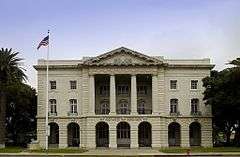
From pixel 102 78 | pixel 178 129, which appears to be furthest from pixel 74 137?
pixel 178 129

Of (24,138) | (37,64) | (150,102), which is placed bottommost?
(24,138)

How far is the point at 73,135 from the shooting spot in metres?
97.0

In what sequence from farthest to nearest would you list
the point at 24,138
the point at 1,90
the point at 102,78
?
the point at 24,138
the point at 102,78
the point at 1,90

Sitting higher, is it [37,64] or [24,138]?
[37,64]

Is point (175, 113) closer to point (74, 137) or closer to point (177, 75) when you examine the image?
point (177, 75)

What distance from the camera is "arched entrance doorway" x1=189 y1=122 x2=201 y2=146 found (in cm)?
9548

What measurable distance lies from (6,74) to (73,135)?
1697 cm

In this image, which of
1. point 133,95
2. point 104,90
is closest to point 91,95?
point 104,90

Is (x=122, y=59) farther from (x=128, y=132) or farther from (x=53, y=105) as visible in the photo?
(x=53, y=105)

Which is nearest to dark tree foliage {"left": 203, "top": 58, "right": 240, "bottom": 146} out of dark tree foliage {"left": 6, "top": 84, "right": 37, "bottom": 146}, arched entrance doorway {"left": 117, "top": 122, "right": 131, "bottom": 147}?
arched entrance doorway {"left": 117, "top": 122, "right": 131, "bottom": 147}

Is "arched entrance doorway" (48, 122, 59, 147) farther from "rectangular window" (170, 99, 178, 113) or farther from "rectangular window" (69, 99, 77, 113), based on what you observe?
"rectangular window" (170, 99, 178, 113)

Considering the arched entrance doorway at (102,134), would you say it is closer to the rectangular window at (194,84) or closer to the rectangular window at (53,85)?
the rectangular window at (53,85)

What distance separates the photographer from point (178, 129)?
95875mm

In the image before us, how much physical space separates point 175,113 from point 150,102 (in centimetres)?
523
